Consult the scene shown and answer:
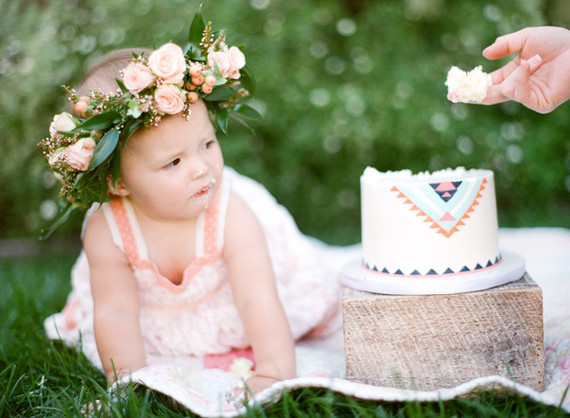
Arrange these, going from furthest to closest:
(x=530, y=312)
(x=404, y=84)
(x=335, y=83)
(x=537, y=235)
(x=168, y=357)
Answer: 1. (x=335, y=83)
2. (x=404, y=84)
3. (x=537, y=235)
4. (x=168, y=357)
5. (x=530, y=312)

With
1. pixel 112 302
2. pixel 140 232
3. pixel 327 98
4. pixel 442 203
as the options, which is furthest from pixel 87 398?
pixel 327 98

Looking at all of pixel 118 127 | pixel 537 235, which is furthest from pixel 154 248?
pixel 537 235

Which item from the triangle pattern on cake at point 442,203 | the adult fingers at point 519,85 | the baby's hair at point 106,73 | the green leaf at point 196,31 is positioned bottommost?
the triangle pattern on cake at point 442,203

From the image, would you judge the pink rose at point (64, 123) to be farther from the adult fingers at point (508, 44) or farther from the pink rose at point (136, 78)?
the adult fingers at point (508, 44)

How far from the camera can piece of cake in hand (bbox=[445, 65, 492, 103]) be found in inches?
69.7

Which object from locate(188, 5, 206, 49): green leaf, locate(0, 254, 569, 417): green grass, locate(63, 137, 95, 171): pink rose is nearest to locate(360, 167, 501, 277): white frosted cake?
locate(0, 254, 569, 417): green grass

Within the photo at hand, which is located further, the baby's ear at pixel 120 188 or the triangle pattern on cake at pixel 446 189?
the baby's ear at pixel 120 188

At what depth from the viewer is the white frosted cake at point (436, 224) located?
5.39 feet

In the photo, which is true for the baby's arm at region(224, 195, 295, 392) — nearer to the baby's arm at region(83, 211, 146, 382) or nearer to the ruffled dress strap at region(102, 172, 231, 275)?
the ruffled dress strap at region(102, 172, 231, 275)

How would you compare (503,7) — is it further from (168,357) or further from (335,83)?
(168,357)

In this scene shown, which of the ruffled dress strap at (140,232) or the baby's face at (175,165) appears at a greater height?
the baby's face at (175,165)

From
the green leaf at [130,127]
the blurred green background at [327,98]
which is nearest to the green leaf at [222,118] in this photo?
the green leaf at [130,127]

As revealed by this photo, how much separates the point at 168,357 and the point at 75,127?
919 millimetres

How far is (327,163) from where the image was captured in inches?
168
